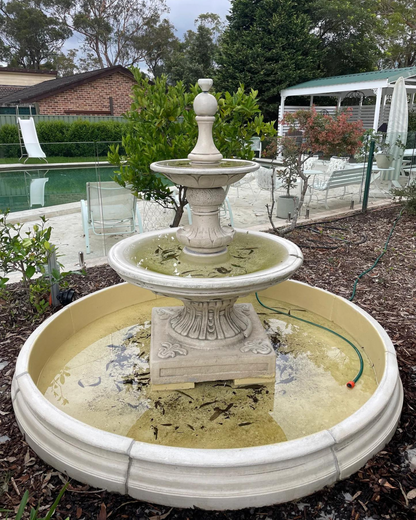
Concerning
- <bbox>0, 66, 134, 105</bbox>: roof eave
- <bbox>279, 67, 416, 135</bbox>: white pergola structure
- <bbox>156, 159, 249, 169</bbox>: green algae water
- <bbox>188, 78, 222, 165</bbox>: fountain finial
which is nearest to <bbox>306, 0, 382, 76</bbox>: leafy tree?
<bbox>279, 67, 416, 135</bbox>: white pergola structure

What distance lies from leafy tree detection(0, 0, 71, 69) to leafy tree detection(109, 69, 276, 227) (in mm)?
40519

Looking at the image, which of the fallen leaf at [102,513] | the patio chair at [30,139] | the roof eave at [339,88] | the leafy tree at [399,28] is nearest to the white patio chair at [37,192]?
the patio chair at [30,139]

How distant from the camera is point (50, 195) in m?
9.48

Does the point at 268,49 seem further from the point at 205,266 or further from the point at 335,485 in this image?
the point at 335,485

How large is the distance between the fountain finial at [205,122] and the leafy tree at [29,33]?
42.6 meters

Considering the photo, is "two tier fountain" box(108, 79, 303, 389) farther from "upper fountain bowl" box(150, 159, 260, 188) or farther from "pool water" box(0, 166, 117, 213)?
"pool water" box(0, 166, 117, 213)

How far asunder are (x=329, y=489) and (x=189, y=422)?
921 millimetres

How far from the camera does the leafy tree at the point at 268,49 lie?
19.9 meters

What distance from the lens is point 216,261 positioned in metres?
3.01

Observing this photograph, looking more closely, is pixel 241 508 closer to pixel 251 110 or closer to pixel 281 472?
pixel 281 472

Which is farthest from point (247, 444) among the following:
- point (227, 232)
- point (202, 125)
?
point (202, 125)

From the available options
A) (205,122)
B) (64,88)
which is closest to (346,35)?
(64,88)

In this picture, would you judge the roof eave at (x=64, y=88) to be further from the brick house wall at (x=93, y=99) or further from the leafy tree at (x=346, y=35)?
the leafy tree at (x=346, y=35)

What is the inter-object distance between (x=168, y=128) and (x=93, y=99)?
66.4ft
